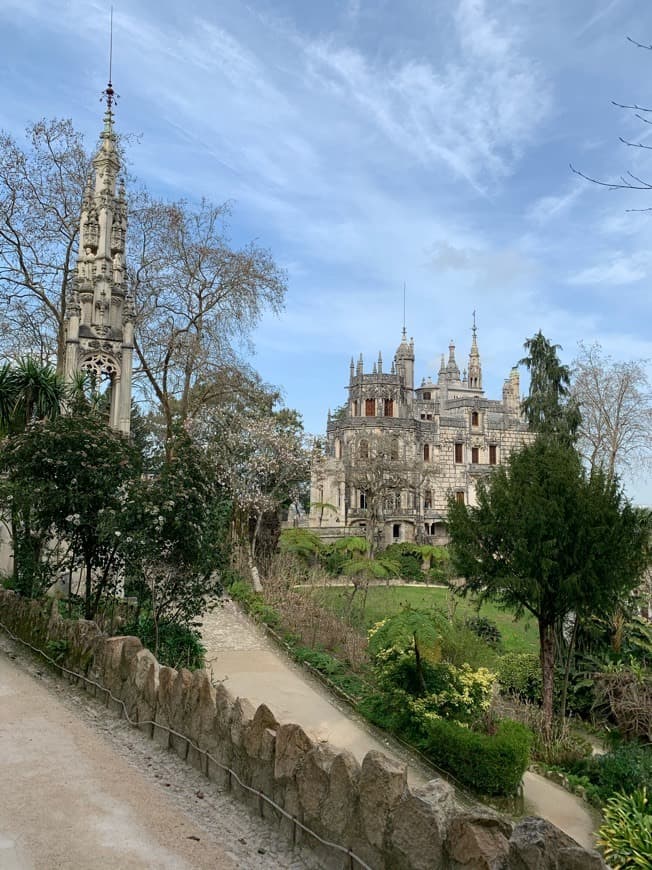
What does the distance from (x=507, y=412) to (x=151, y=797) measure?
59488mm

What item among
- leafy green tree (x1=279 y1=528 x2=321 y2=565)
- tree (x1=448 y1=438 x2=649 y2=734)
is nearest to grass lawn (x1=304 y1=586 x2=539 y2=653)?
tree (x1=448 y1=438 x2=649 y2=734)

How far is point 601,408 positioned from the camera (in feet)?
115

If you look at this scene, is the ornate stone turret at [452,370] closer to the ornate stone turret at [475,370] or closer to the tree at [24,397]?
the ornate stone turret at [475,370]

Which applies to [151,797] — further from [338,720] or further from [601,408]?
[601,408]

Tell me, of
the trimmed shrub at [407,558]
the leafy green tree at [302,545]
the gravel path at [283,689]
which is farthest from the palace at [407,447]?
the gravel path at [283,689]

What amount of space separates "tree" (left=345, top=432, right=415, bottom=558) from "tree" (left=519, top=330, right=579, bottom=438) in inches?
517

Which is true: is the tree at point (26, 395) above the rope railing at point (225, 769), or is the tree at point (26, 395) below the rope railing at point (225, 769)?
above

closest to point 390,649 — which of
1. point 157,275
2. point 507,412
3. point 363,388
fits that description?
point 157,275

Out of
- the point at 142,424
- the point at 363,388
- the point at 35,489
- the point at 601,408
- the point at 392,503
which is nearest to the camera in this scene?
the point at 35,489

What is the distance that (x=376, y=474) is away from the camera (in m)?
47.9

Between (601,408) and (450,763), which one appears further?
(601,408)

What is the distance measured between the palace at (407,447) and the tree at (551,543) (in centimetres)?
3507

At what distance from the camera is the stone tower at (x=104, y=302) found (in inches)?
772

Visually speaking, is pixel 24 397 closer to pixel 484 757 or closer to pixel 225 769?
pixel 225 769
